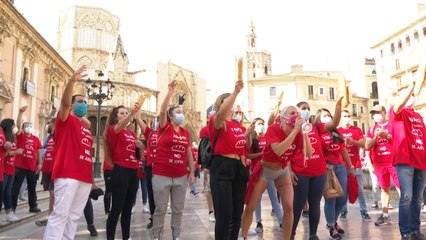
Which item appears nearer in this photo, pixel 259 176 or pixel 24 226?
pixel 259 176

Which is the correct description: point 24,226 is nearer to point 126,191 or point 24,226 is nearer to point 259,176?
point 126,191

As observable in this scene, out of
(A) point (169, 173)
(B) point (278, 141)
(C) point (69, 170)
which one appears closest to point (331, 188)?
(B) point (278, 141)

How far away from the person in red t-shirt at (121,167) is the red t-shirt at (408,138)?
3.61 meters

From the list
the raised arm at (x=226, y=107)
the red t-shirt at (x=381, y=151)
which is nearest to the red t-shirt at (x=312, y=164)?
the raised arm at (x=226, y=107)

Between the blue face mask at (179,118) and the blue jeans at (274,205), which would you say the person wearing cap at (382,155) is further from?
the blue face mask at (179,118)

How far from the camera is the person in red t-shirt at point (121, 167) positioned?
466 centimetres

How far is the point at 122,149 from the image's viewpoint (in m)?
4.89

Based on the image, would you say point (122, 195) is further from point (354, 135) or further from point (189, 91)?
point (189, 91)

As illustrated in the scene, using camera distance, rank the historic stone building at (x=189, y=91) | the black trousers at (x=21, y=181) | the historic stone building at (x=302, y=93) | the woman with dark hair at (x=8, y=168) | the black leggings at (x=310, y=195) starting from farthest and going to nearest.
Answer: the historic stone building at (x=189, y=91) → the historic stone building at (x=302, y=93) → the black trousers at (x=21, y=181) → the woman with dark hair at (x=8, y=168) → the black leggings at (x=310, y=195)

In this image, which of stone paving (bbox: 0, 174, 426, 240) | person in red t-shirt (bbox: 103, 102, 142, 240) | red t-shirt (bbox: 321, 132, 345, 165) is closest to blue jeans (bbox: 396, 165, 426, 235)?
stone paving (bbox: 0, 174, 426, 240)

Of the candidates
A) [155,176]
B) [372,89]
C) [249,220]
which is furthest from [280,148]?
[372,89]

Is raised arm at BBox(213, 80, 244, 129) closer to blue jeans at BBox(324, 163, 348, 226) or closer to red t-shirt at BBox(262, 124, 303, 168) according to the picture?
red t-shirt at BBox(262, 124, 303, 168)

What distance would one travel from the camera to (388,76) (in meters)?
38.3

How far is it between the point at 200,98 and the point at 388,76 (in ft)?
98.1
